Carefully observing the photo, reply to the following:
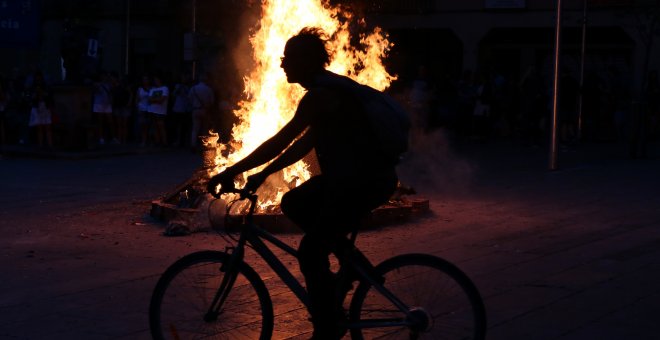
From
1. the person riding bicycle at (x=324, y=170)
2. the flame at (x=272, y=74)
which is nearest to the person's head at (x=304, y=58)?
the person riding bicycle at (x=324, y=170)

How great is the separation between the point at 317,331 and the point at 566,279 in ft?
10.7

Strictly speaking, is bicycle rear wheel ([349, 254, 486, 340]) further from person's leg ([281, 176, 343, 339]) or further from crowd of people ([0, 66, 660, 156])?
crowd of people ([0, 66, 660, 156])

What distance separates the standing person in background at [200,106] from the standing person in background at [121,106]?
6.64ft

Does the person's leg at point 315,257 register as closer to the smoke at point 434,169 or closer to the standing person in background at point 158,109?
the smoke at point 434,169

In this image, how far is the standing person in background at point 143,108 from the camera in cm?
2261

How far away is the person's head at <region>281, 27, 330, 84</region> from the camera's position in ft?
16.9

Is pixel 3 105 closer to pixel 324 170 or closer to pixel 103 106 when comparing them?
pixel 103 106

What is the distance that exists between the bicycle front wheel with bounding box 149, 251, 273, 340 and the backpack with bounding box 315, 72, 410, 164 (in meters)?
0.96

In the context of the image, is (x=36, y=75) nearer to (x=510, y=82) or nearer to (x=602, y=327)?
(x=510, y=82)

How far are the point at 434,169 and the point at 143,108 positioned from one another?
25.7 feet

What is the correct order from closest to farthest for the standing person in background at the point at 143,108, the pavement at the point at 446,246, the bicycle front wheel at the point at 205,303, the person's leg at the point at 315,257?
the person's leg at the point at 315,257
the bicycle front wheel at the point at 205,303
the pavement at the point at 446,246
the standing person in background at the point at 143,108

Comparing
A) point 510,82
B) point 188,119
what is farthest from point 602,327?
point 510,82

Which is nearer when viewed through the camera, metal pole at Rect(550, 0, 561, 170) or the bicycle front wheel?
the bicycle front wheel

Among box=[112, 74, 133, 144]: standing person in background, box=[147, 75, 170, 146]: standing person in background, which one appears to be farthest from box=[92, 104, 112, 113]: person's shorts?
box=[147, 75, 170, 146]: standing person in background
